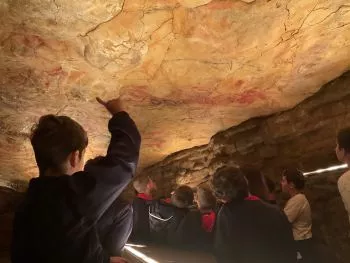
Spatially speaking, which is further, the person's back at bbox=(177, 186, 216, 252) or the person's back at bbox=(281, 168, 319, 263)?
the person's back at bbox=(177, 186, 216, 252)

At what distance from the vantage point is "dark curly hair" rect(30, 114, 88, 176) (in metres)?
1.27

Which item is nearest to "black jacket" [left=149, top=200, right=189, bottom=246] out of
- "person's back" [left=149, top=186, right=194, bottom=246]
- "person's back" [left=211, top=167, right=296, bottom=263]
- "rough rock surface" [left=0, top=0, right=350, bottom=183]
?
"person's back" [left=149, top=186, right=194, bottom=246]

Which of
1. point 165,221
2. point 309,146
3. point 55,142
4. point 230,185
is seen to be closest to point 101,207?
point 55,142

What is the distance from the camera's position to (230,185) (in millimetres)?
2004

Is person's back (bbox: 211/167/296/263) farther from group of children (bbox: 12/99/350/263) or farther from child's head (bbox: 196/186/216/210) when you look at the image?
child's head (bbox: 196/186/216/210)

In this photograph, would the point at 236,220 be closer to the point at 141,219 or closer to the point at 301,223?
the point at 301,223

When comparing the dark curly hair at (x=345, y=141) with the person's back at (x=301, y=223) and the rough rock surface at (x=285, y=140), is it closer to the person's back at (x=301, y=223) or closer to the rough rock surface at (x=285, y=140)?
the person's back at (x=301, y=223)

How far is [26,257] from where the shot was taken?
1125 millimetres

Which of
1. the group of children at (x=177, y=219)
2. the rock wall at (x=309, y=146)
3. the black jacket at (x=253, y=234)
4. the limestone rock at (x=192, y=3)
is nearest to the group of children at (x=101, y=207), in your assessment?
the black jacket at (x=253, y=234)

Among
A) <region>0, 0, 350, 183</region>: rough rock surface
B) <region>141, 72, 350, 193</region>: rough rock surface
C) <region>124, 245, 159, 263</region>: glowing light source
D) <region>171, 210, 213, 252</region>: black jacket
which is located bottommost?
<region>124, 245, 159, 263</region>: glowing light source

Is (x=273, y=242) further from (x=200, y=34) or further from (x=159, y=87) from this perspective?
(x=159, y=87)

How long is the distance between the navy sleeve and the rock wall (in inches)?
104

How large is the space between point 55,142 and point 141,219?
2169mm

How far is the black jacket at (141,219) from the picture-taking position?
10.7ft
